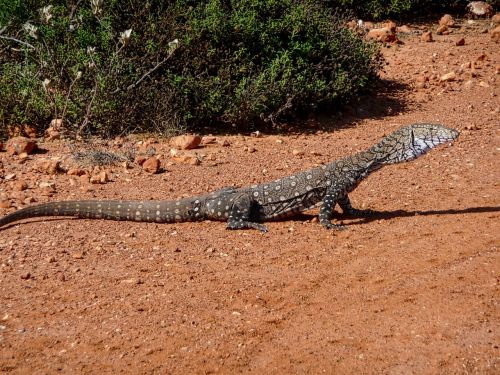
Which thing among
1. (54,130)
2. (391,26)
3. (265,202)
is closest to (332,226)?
(265,202)

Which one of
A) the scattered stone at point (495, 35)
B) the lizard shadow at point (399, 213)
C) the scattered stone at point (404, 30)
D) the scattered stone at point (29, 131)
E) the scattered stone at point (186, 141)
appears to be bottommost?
the lizard shadow at point (399, 213)

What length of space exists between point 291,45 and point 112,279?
7301 mm

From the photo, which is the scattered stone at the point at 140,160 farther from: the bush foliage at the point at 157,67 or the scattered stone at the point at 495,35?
the scattered stone at the point at 495,35

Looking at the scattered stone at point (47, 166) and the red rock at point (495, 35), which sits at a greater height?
the red rock at point (495, 35)

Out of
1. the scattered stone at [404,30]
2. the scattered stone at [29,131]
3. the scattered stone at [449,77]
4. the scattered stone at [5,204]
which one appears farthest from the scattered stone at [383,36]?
the scattered stone at [5,204]

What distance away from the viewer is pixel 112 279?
6473mm

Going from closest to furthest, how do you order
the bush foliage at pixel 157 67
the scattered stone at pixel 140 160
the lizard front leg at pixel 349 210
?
1. the lizard front leg at pixel 349 210
2. the scattered stone at pixel 140 160
3. the bush foliage at pixel 157 67

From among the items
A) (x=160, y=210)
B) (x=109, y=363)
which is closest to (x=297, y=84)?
(x=160, y=210)

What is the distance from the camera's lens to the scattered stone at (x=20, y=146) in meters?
10.2

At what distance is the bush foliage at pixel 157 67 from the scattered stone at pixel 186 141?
0.41m

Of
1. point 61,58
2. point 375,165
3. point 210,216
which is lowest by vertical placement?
point 210,216

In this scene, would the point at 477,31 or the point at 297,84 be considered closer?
the point at 297,84

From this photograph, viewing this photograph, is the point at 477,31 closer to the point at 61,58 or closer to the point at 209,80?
the point at 209,80

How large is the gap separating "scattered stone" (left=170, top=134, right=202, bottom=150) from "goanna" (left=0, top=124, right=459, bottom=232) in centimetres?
254
